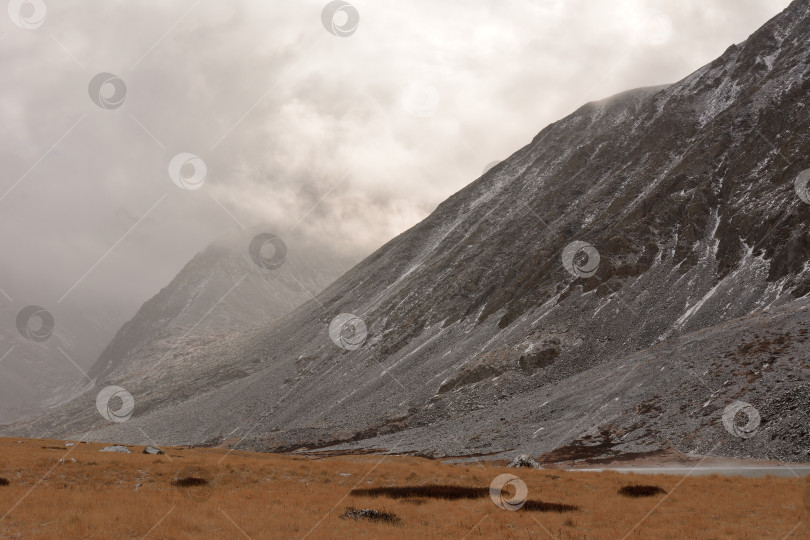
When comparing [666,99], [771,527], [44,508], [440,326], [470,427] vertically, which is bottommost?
[771,527]

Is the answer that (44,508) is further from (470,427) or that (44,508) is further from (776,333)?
(776,333)

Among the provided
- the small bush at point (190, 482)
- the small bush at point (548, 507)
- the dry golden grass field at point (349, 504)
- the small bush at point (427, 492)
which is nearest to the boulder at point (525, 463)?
the dry golden grass field at point (349, 504)

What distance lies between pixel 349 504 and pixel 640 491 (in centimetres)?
1413

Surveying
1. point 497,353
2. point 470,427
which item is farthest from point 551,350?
point 470,427

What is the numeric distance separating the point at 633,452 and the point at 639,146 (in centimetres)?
11678

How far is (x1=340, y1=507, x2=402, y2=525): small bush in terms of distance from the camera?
19.8m

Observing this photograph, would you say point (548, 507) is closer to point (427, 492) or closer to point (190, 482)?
point (427, 492)

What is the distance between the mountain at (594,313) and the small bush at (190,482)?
3531 cm

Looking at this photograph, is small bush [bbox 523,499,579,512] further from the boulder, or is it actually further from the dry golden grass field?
the boulder

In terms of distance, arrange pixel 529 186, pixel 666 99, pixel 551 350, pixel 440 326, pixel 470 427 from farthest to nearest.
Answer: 1. pixel 529 186
2. pixel 666 99
3. pixel 440 326
4. pixel 551 350
5. pixel 470 427

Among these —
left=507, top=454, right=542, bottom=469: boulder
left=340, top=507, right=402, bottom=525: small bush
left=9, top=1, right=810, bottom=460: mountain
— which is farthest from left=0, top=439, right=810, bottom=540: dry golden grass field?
left=9, top=1, right=810, bottom=460: mountain

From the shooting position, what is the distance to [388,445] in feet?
246

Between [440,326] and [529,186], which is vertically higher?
[529,186]

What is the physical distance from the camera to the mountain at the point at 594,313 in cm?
5731
